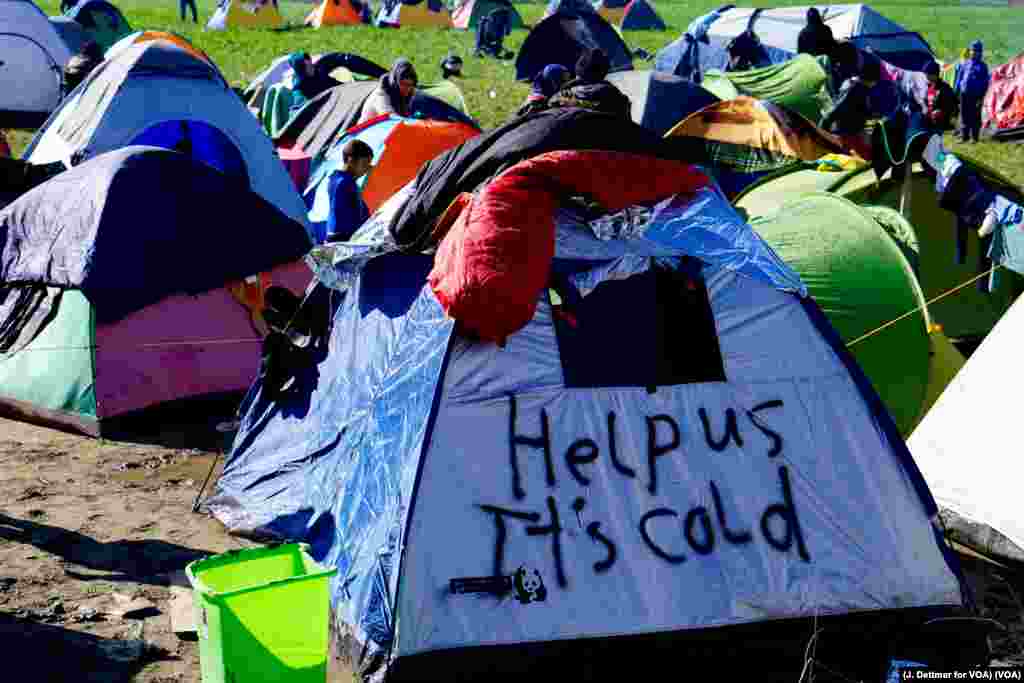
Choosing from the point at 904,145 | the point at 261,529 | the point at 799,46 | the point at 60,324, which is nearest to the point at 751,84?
the point at 799,46

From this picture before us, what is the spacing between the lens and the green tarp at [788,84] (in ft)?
67.3

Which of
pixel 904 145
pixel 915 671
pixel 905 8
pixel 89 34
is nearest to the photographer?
pixel 915 671

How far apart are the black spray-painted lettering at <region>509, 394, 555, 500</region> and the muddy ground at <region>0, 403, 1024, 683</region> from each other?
1.07m

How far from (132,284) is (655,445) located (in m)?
4.25

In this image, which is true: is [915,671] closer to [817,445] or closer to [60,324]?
[817,445]

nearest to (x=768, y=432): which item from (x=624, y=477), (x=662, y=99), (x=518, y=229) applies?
(x=624, y=477)

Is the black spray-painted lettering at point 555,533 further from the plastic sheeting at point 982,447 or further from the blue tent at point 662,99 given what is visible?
the blue tent at point 662,99

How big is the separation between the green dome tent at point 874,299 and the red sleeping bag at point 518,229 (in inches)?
105

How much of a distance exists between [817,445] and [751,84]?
15919mm

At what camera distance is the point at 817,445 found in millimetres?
5824

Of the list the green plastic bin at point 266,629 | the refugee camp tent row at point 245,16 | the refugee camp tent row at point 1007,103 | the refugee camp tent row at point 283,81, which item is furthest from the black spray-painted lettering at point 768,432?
the refugee camp tent row at point 245,16

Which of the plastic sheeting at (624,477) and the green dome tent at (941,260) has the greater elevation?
the plastic sheeting at (624,477)

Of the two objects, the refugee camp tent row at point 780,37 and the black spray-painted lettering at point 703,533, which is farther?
the refugee camp tent row at point 780,37

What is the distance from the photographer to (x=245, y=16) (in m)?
35.8
